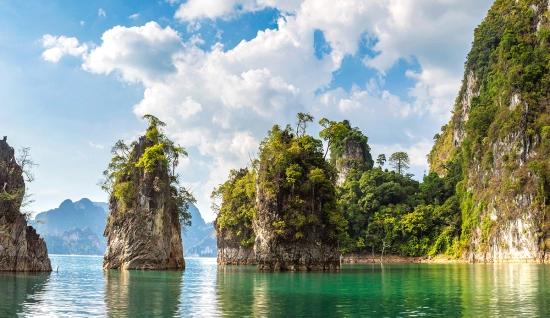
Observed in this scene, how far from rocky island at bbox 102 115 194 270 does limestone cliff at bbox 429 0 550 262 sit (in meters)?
51.8

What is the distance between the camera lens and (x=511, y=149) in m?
84.2

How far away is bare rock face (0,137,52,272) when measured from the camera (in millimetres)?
42594

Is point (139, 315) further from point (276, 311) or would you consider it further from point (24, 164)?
point (24, 164)

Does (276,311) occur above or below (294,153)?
below

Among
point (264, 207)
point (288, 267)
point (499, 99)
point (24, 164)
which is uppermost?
point (499, 99)

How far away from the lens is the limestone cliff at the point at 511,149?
7706cm

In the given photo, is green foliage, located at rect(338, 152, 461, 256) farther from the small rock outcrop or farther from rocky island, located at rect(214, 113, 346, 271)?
rocky island, located at rect(214, 113, 346, 271)

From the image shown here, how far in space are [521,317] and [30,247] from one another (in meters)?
40.1

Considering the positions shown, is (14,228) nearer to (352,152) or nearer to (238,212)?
(238,212)

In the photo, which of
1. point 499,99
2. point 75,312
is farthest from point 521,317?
point 499,99

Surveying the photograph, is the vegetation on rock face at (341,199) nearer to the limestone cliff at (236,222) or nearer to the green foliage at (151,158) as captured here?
the limestone cliff at (236,222)

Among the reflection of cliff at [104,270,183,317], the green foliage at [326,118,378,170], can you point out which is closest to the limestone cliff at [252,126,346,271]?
the reflection of cliff at [104,270,183,317]

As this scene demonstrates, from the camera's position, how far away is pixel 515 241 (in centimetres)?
7844

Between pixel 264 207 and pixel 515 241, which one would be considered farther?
pixel 515 241
